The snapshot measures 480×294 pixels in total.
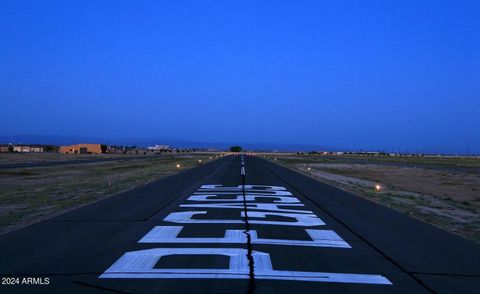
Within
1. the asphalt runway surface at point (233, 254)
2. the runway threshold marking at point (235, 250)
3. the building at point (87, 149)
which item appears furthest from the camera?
the building at point (87, 149)

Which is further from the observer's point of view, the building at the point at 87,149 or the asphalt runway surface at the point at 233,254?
the building at the point at 87,149

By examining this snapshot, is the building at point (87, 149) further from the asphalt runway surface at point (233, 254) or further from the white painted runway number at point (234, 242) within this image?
the asphalt runway surface at point (233, 254)

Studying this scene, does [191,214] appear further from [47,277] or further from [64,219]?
[47,277]

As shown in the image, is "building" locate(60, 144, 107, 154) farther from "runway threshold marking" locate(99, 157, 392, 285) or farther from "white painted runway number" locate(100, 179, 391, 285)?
"runway threshold marking" locate(99, 157, 392, 285)

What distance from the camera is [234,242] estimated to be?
34.4ft

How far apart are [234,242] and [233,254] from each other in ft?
4.05

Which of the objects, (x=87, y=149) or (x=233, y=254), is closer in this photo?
(x=233, y=254)

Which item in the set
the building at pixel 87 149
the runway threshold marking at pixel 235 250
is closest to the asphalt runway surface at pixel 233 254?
the runway threshold marking at pixel 235 250

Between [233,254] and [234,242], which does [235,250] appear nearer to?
[233,254]

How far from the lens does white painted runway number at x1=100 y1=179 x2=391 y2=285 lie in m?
7.69

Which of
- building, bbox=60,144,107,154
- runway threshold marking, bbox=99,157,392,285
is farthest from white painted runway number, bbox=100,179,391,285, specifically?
building, bbox=60,144,107,154

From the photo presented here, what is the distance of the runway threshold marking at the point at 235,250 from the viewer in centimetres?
767

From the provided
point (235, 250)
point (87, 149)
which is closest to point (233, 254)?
point (235, 250)

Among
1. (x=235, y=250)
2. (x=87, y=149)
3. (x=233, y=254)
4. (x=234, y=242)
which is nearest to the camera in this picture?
(x=233, y=254)
